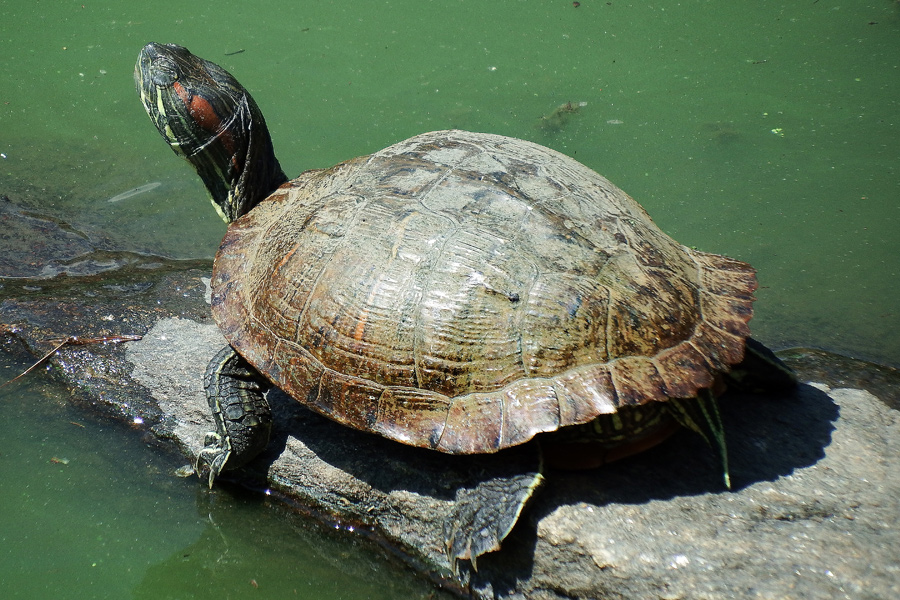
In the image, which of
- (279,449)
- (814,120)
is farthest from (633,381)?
(814,120)

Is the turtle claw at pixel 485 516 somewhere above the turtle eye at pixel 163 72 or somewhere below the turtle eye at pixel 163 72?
below

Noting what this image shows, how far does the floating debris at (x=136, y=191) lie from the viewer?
185 inches

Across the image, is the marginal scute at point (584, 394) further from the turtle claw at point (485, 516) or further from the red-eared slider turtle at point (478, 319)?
the turtle claw at point (485, 516)

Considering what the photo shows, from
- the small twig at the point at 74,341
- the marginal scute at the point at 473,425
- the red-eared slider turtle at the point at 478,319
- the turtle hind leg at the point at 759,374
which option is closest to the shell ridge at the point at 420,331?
the red-eared slider turtle at the point at 478,319

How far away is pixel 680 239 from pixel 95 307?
3403 millimetres

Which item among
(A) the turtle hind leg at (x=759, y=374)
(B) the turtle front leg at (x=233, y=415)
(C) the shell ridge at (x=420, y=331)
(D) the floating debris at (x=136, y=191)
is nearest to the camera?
(C) the shell ridge at (x=420, y=331)

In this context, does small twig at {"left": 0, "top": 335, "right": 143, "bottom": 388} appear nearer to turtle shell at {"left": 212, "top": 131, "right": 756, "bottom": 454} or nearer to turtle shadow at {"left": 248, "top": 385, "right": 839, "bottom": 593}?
turtle shell at {"left": 212, "top": 131, "right": 756, "bottom": 454}

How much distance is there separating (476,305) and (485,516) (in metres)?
0.75

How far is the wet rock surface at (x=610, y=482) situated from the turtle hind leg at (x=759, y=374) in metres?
0.06

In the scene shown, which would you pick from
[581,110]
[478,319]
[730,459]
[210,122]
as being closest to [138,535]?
[478,319]

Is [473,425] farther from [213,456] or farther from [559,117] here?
[559,117]

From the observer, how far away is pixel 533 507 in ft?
8.27

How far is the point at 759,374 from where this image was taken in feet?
9.78

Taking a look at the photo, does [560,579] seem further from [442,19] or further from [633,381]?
[442,19]
